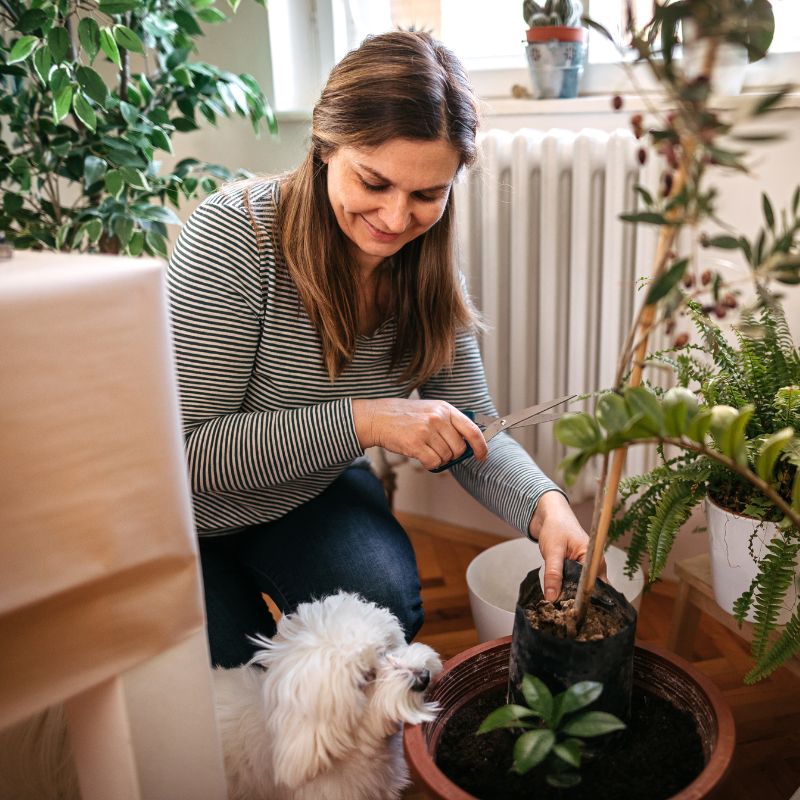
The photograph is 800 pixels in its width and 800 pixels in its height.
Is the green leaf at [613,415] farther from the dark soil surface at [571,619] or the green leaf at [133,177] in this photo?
the green leaf at [133,177]

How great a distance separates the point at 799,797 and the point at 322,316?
836 mm

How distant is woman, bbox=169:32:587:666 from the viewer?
1.07 meters

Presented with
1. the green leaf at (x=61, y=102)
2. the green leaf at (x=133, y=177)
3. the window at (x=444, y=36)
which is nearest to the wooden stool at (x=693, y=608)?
the window at (x=444, y=36)

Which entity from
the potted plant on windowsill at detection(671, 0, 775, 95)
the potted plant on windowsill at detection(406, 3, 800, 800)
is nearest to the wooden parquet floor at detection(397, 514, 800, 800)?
the potted plant on windowsill at detection(406, 3, 800, 800)

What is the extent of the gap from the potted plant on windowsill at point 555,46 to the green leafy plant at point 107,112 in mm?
538

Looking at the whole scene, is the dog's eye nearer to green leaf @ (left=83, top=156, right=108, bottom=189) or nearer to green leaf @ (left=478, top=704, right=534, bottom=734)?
green leaf @ (left=478, top=704, right=534, bottom=734)

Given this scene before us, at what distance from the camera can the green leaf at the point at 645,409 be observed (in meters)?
0.61

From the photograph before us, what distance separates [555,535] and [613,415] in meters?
0.44

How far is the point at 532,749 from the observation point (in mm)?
686

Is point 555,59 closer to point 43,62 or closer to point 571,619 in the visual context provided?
point 43,62

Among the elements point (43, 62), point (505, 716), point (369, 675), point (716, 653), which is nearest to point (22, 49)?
point (43, 62)

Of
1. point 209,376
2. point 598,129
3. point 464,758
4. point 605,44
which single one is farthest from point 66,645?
point 605,44

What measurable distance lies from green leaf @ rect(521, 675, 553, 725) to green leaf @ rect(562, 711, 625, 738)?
20 mm

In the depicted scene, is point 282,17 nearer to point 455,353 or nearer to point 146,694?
point 455,353
